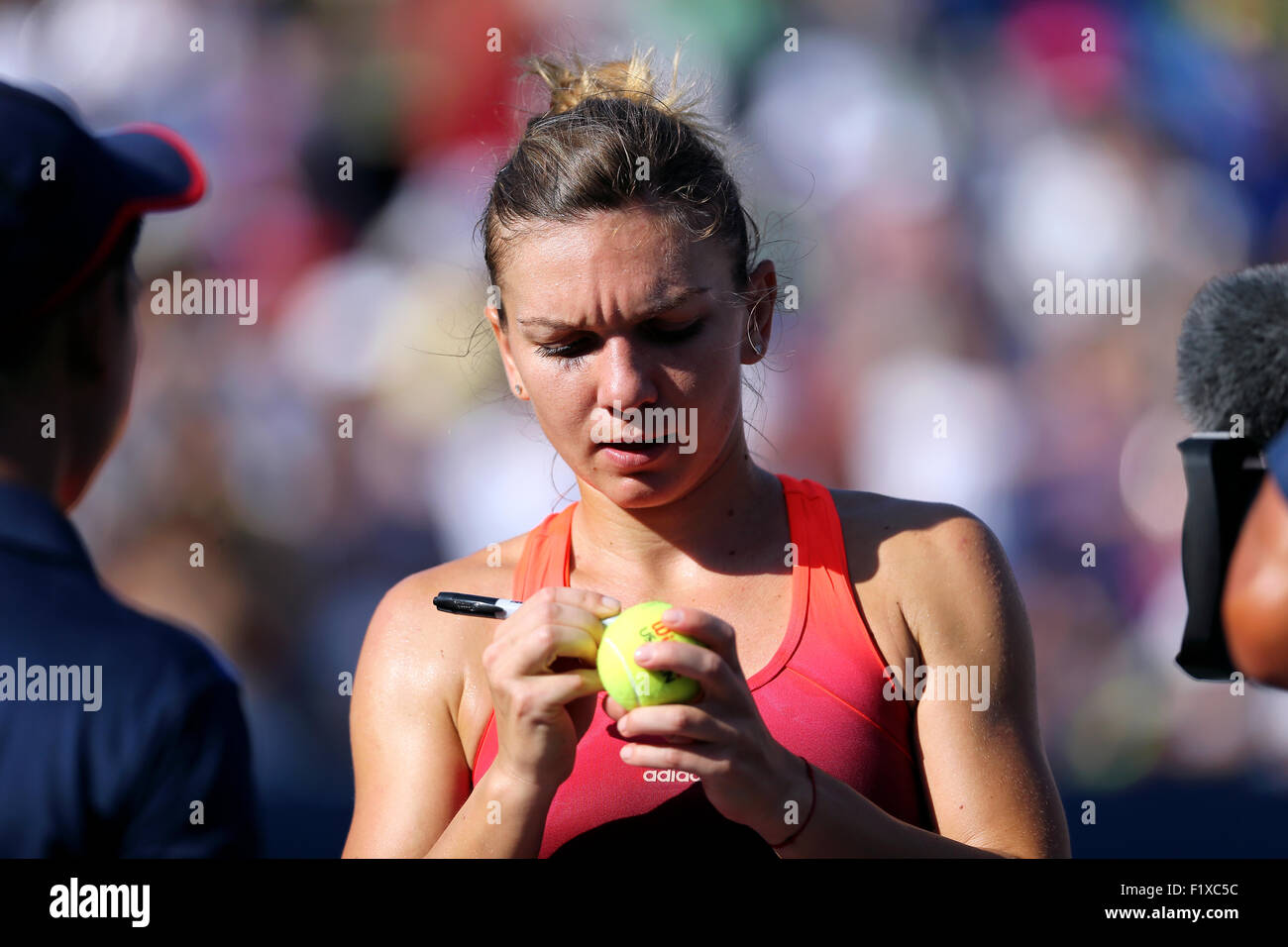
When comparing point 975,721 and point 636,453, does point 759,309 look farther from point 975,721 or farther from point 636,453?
point 975,721

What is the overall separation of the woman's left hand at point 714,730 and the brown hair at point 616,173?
2.01ft

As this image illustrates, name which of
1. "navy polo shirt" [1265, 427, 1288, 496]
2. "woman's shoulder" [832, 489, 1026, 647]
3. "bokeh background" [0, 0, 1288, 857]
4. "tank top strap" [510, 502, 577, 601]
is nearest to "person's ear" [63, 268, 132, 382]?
"tank top strap" [510, 502, 577, 601]

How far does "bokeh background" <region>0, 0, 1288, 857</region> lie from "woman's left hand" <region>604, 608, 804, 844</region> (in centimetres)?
197

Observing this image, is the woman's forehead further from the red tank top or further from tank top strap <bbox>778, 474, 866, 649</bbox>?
the red tank top

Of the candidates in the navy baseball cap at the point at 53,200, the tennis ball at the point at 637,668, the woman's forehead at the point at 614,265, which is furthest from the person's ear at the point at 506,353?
the navy baseball cap at the point at 53,200

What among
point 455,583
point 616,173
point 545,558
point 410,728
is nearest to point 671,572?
point 545,558

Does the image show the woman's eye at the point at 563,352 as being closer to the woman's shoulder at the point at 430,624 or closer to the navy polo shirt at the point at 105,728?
the woman's shoulder at the point at 430,624

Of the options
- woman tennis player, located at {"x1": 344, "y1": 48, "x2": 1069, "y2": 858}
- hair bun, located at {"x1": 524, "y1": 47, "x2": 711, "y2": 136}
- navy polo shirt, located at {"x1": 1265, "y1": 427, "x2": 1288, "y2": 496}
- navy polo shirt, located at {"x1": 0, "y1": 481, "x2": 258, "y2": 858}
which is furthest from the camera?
hair bun, located at {"x1": 524, "y1": 47, "x2": 711, "y2": 136}

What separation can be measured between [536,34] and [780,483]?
228 cm

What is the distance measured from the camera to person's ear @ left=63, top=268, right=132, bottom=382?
1.14 m

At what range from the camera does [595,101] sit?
1762 mm

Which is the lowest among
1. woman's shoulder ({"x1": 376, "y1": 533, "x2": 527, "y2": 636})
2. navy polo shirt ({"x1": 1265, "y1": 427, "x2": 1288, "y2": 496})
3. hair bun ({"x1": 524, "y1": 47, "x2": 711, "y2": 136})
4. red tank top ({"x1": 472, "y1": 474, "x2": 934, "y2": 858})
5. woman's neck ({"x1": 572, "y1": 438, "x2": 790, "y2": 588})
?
red tank top ({"x1": 472, "y1": 474, "x2": 934, "y2": 858})

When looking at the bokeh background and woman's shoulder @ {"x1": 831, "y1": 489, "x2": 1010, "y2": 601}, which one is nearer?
woman's shoulder @ {"x1": 831, "y1": 489, "x2": 1010, "y2": 601}
